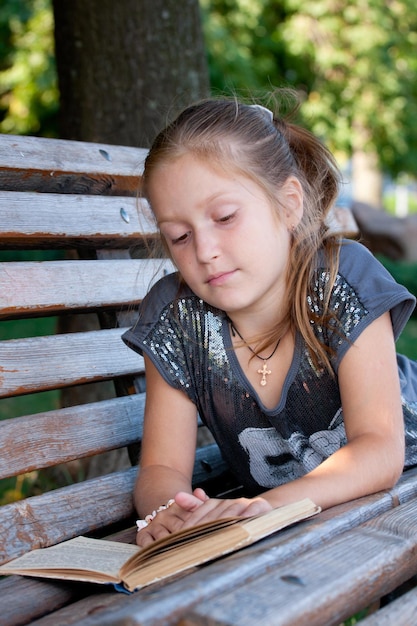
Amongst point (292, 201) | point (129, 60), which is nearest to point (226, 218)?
point (292, 201)

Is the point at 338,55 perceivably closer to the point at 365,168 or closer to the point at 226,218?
the point at 365,168

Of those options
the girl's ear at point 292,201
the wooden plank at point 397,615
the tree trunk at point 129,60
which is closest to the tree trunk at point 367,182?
the tree trunk at point 129,60

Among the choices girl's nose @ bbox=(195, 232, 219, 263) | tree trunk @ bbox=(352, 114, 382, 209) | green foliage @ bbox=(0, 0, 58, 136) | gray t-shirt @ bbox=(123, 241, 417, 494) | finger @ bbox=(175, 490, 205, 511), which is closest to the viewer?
finger @ bbox=(175, 490, 205, 511)

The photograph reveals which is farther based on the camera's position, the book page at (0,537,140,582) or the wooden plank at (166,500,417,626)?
the book page at (0,537,140,582)

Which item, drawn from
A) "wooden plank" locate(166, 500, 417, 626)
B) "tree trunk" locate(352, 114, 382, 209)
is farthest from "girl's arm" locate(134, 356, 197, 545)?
"tree trunk" locate(352, 114, 382, 209)

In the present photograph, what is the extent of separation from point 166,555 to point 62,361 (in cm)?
96

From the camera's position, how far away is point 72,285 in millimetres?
2422

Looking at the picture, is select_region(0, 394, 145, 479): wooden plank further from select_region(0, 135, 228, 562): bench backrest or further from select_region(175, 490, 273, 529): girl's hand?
select_region(175, 490, 273, 529): girl's hand

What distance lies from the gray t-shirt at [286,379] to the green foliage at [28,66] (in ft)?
31.8

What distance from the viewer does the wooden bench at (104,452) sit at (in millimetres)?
1177

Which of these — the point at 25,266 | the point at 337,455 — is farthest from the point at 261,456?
the point at 25,266

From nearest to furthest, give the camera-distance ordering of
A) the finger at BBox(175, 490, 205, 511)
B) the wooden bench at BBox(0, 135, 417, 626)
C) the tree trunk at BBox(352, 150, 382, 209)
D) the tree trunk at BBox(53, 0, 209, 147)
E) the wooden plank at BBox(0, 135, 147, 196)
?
the wooden bench at BBox(0, 135, 417, 626), the finger at BBox(175, 490, 205, 511), the wooden plank at BBox(0, 135, 147, 196), the tree trunk at BBox(53, 0, 209, 147), the tree trunk at BBox(352, 150, 382, 209)

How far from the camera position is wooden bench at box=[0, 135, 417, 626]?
1.18 metres

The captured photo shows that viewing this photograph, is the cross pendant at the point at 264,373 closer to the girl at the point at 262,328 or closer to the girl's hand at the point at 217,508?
the girl at the point at 262,328
